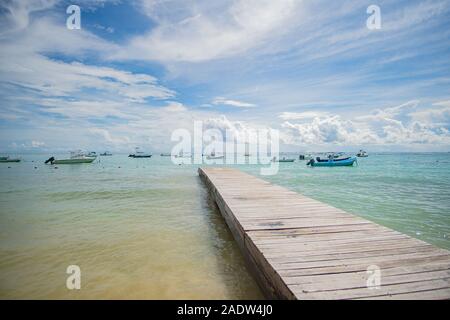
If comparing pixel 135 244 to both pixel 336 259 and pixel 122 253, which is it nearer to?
pixel 122 253

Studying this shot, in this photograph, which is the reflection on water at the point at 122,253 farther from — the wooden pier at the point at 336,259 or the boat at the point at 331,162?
the boat at the point at 331,162

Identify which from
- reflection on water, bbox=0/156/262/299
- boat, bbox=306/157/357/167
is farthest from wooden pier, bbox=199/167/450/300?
boat, bbox=306/157/357/167

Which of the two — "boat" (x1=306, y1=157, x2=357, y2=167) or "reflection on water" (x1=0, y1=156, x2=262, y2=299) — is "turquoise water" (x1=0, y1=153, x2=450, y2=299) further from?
"boat" (x1=306, y1=157, x2=357, y2=167)

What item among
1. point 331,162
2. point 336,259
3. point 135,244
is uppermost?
point 336,259

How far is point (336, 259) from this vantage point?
10.9ft

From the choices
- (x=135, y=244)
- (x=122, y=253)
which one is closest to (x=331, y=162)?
(x=135, y=244)

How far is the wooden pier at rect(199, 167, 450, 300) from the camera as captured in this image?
8.63ft

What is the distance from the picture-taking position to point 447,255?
11.1 feet

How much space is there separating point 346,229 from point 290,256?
1.81m

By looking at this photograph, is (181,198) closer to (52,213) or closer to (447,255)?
(52,213)

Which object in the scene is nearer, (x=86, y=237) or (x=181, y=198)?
(x=86, y=237)

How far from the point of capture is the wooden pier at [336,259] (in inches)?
104
